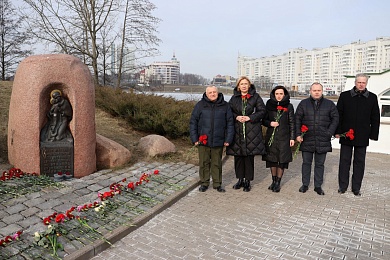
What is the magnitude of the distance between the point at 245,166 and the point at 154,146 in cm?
238

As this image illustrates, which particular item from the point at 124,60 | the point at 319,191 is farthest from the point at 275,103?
the point at 124,60

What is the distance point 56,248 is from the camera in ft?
10.3

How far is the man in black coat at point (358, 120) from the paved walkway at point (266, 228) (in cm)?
71

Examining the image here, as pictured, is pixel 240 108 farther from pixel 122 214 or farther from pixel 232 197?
pixel 122 214

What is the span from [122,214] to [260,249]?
175cm

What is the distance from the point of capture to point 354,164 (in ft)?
17.4

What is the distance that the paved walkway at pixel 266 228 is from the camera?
3301 millimetres

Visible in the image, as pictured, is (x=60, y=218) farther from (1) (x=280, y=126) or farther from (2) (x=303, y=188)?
(2) (x=303, y=188)

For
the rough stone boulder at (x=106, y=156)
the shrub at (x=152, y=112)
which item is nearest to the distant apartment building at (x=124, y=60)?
the shrub at (x=152, y=112)

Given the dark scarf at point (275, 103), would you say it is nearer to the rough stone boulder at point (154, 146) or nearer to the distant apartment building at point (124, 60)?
the rough stone boulder at point (154, 146)

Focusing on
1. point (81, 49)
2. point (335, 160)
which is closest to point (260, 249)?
point (335, 160)

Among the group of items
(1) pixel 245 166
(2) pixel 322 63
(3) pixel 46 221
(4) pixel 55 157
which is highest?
(2) pixel 322 63

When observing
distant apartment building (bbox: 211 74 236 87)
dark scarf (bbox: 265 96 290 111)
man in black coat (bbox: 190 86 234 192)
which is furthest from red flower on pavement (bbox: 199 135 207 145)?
distant apartment building (bbox: 211 74 236 87)

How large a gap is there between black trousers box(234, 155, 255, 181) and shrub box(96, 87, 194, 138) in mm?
3483
